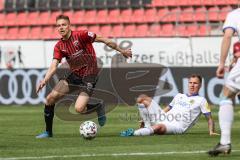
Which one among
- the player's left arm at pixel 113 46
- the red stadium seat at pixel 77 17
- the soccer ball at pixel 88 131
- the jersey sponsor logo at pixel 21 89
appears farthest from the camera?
the red stadium seat at pixel 77 17

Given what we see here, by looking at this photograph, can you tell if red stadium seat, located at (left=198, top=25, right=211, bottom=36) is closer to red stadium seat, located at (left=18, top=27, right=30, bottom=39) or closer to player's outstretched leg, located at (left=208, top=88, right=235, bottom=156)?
red stadium seat, located at (left=18, top=27, right=30, bottom=39)

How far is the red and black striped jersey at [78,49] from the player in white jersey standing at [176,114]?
1.11 meters

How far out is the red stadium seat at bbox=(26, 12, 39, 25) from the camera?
2872 centimetres

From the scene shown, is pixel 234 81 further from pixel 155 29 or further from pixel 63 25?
pixel 155 29

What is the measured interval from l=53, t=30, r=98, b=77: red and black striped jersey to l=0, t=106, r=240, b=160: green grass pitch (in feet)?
4.04

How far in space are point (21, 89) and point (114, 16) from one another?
638cm

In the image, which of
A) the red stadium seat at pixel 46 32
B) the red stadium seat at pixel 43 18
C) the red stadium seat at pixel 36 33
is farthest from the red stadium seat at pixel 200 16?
the red stadium seat at pixel 36 33

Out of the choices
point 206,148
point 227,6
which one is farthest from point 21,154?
point 227,6

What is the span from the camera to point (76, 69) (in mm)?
12266

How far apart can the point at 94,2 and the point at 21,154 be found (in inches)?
787

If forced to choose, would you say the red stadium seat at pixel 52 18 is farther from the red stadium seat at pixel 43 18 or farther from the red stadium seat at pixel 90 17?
the red stadium seat at pixel 90 17

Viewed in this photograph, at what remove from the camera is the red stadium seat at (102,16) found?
27.9m

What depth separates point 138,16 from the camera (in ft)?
90.5

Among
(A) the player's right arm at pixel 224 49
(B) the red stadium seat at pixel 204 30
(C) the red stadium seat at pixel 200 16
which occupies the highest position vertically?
(C) the red stadium seat at pixel 200 16
